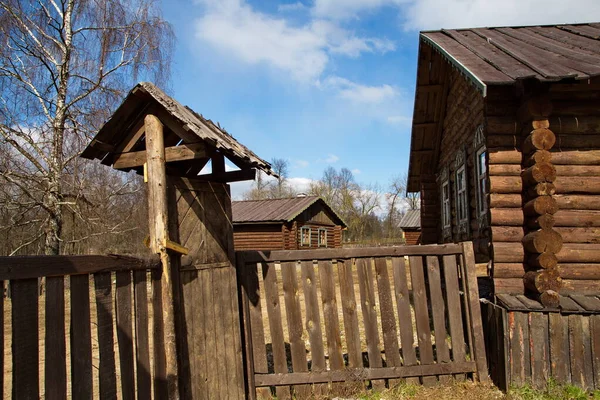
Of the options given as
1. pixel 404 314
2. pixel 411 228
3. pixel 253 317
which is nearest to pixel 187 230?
pixel 253 317

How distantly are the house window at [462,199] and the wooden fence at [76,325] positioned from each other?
22.1ft

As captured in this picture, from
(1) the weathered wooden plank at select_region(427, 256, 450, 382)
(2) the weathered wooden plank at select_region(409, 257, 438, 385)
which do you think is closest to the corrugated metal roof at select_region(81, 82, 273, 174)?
(2) the weathered wooden plank at select_region(409, 257, 438, 385)

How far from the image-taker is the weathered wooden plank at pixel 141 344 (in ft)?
10.8

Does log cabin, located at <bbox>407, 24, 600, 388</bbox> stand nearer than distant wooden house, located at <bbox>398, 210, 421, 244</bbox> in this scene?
Yes

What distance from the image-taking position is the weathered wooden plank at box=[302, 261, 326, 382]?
4.91 m

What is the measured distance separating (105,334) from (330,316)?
2.73 metres

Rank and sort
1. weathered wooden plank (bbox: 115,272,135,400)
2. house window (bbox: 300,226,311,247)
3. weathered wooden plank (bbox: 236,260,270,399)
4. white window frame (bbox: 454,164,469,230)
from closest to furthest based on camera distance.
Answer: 1. weathered wooden plank (bbox: 115,272,135,400)
2. weathered wooden plank (bbox: 236,260,270,399)
3. white window frame (bbox: 454,164,469,230)
4. house window (bbox: 300,226,311,247)

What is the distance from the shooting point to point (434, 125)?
11125mm

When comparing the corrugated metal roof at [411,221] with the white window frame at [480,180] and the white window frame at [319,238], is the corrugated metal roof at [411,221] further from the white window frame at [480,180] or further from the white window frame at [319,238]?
the white window frame at [480,180]

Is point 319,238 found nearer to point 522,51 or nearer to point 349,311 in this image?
point 522,51

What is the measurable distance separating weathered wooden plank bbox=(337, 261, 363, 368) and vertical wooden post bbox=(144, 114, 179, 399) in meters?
2.08

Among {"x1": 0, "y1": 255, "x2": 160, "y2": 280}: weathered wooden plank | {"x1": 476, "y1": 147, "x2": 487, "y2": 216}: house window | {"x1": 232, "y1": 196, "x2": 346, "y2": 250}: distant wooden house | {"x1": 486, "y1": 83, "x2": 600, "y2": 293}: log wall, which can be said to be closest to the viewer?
{"x1": 0, "y1": 255, "x2": 160, "y2": 280}: weathered wooden plank

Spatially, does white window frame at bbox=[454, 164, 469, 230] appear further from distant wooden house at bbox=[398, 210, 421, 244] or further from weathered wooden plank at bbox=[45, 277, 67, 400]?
distant wooden house at bbox=[398, 210, 421, 244]

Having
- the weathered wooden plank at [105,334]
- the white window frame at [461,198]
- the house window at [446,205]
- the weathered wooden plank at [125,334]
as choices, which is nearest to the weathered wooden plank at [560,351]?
the white window frame at [461,198]
